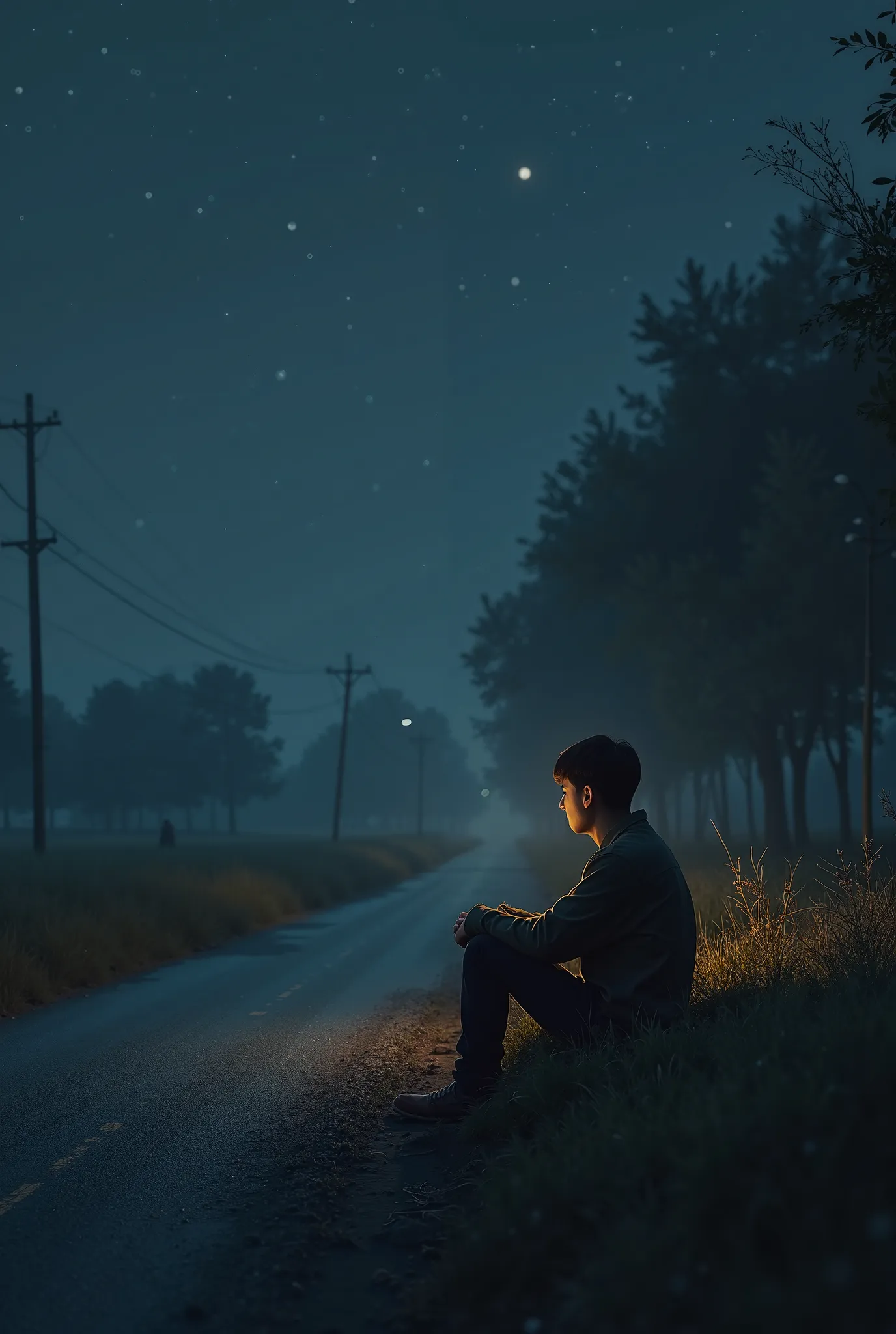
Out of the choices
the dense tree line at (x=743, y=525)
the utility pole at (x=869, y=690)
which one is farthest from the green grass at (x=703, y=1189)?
the dense tree line at (x=743, y=525)

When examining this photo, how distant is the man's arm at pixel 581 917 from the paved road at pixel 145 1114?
1.79 metres

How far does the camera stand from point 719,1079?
149 inches

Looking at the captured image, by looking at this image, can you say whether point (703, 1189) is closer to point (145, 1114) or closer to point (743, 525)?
point (145, 1114)

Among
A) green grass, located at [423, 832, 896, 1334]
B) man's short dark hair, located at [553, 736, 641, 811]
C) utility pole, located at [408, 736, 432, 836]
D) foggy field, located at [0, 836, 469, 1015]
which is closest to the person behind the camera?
green grass, located at [423, 832, 896, 1334]

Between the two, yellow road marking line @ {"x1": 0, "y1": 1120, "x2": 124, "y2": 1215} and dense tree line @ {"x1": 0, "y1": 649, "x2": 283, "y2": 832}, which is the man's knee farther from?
dense tree line @ {"x1": 0, "y1": 649, "x2": 283, "y2": 832}

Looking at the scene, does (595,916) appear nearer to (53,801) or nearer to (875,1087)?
→ (875,1087)

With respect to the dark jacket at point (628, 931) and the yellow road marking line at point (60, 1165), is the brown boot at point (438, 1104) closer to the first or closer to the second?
the dark jacket at point (628, 931)

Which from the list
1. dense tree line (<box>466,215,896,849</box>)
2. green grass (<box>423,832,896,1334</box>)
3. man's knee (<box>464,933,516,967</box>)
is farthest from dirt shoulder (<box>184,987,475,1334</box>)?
dense tree line (<box>466,215,896,849</box>)

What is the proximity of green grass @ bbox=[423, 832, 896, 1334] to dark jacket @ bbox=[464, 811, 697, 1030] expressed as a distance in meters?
0.35

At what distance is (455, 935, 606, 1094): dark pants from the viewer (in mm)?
5594

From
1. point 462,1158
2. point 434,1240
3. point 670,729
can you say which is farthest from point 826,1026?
point 670,729

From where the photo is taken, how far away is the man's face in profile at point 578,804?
19.0ft

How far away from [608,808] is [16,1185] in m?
3.37

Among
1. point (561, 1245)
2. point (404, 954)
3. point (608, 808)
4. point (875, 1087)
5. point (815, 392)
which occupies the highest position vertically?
point (815, 392)
